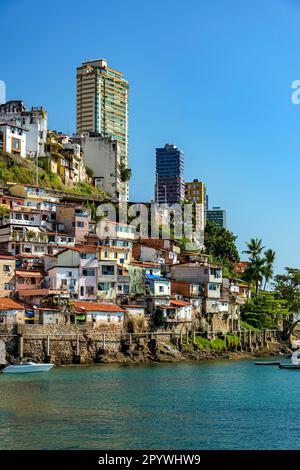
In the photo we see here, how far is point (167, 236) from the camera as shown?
11069 cm

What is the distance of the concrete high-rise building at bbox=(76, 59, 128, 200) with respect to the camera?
A: 16188 cm

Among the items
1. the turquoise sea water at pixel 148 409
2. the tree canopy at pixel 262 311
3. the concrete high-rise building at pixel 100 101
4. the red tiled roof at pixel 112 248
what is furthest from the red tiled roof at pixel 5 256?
the concrete high-rise building at pixel 100 101

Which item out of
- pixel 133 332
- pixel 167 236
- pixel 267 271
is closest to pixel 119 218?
pixel 167 236

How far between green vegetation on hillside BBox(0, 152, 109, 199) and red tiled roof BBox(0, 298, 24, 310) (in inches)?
1161

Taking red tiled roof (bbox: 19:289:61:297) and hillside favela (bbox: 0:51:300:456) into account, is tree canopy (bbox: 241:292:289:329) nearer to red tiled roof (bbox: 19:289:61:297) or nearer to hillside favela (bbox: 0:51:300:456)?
hillside favela (bbox: 0:51:300:456)

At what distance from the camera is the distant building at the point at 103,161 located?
11581 centimetres

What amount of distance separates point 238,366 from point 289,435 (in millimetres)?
34322

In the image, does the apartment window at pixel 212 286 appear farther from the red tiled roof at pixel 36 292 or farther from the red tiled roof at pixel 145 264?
the red tiled roof at pixel 36 292

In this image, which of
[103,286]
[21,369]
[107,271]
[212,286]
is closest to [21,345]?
[21,369]

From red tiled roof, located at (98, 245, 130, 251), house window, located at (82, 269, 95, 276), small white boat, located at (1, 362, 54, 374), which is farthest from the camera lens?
red tiled roof, located at (98, 245, 130, 251)

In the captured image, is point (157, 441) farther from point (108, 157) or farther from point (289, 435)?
point (108, 157)

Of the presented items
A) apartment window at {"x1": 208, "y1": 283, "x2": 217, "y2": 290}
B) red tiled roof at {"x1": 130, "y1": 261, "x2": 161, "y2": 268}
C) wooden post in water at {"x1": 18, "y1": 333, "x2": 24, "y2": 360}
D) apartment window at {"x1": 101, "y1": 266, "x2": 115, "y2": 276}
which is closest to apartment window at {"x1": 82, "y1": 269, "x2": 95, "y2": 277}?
apartment window at {"x1": 101, "y1": 266, "x2": 115, "y2": 276}

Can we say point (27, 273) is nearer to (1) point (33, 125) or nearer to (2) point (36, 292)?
(2) point (36, 292)
